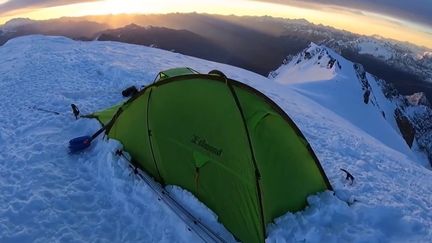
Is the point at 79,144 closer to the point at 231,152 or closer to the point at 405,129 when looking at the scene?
the point at 231,152

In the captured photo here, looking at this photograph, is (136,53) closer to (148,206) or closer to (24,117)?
(24,117)

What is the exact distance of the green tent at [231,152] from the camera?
317 inches

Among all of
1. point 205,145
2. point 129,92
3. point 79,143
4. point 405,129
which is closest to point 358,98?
point 129,92

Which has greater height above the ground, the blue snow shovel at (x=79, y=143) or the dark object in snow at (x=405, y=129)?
the blue snow shovel at (x=79, y=143)

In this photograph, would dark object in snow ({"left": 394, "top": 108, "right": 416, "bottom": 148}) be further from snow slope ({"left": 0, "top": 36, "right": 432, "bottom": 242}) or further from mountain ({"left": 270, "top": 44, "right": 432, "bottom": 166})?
snow slope ({"left": 0, "top": 36, "right": 432, "bottom": 242})

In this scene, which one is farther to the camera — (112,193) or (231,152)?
(112,193)

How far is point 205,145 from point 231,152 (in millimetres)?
661

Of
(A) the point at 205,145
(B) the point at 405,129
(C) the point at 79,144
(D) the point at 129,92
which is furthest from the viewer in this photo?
(B) the point at 405,129

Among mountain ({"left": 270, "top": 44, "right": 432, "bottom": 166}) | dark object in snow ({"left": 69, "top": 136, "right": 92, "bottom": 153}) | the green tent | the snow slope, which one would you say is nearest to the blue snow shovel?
dark object in snow ({"left": 69, "top": 136, "right": 92, "bottom": 153})

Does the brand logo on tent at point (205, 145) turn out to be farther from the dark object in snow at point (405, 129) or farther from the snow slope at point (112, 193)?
the dark object in snow at point (405, 129)

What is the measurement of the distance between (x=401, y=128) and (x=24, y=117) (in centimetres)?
13637

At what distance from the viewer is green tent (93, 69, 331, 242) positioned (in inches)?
317

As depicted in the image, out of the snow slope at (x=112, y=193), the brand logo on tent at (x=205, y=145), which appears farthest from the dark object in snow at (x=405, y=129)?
the brand logo on tent at (x=205, y=145)

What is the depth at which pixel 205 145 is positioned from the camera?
869 cm
